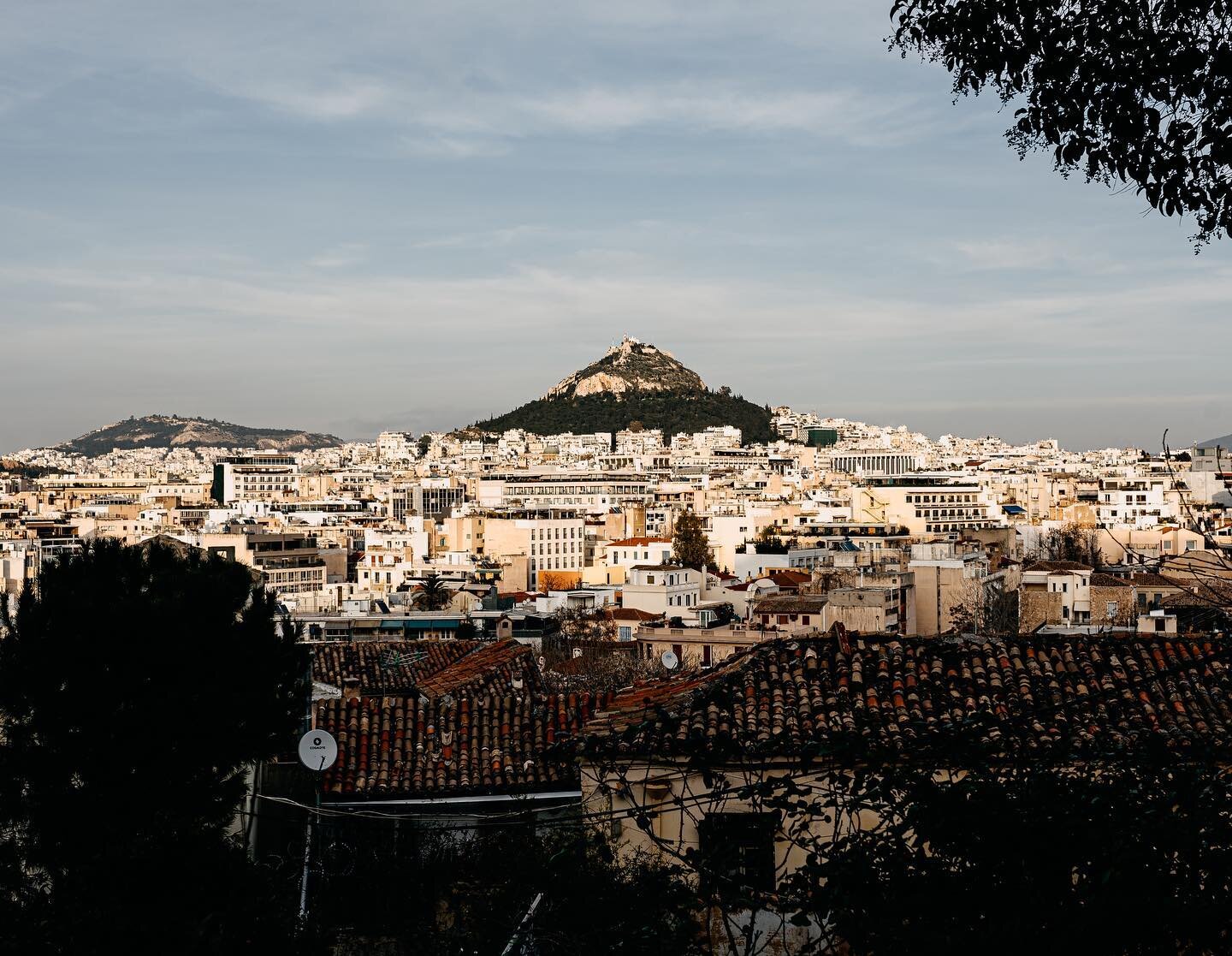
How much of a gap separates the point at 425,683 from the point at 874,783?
8.94 m

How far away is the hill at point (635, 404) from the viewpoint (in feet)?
598

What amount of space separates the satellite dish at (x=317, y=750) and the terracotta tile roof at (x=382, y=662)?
535cm

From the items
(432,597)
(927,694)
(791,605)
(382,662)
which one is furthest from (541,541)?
(927,694)

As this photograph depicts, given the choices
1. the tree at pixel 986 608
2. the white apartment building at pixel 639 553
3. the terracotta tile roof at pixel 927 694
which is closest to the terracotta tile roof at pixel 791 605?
the tree at pixel 986 608

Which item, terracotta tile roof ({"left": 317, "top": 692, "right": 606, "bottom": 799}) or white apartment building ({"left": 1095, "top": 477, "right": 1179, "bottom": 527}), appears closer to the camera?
terracotta tile roof ({"left": 317, "top": 692, "right": 606, "bottom": 799})

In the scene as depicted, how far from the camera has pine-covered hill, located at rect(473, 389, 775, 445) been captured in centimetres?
18125

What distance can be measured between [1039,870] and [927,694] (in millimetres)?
3134

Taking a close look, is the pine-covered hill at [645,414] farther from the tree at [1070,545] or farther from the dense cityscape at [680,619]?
the tree at [1070,545]

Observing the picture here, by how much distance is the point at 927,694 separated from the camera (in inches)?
302

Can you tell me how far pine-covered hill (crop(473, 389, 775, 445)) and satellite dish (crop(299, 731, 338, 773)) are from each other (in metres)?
168

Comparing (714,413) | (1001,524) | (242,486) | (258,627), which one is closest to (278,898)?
(258,627)

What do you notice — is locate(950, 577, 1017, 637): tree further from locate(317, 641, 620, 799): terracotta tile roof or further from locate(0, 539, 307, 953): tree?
locate(0, 539, 307, 953): tree

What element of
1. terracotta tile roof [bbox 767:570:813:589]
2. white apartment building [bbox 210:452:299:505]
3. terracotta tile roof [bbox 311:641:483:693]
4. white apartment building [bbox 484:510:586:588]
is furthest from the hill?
terracotta tile roof [bbox 311:641:483:693]

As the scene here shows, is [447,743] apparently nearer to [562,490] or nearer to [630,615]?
[630,615]
